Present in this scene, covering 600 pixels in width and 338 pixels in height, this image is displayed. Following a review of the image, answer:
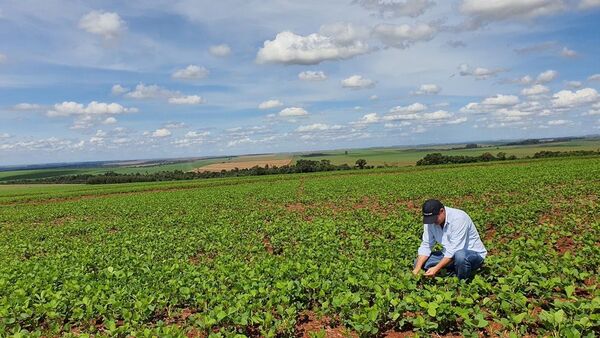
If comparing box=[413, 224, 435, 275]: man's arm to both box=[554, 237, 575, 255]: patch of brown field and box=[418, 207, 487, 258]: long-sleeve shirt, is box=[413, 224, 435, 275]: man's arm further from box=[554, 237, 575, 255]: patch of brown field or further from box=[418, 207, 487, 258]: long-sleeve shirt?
box=[554, 237, 575, 255]: patch of brown field

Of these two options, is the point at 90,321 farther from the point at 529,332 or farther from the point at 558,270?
the point at 558,270

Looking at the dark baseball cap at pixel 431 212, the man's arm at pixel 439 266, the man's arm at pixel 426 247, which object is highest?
the dark baseball cap at pixel 431 212

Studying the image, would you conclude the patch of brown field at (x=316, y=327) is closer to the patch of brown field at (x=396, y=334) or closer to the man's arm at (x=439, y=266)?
the patch of brown field at (x=396, y=334)

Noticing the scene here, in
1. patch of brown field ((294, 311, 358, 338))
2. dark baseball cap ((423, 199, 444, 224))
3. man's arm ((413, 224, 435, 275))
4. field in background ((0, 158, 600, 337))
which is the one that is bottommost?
patch of brown field ((294, 311, 358, 338))

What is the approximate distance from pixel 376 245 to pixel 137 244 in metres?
9.19

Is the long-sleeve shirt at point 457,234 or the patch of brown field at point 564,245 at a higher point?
the long-sleeve shirt at point 457,234

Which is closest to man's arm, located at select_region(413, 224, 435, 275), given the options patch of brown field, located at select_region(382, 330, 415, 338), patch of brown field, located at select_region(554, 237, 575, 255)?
patch of brown field, located at select_region(382, 330, 415, 338)

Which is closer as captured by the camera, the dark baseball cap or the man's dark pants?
the dark baseball cap

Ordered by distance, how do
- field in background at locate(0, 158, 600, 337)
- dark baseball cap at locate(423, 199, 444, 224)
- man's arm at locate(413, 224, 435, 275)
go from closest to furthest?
field in background at locate(0, 158, 600, 337) < dark baseball cap at locate(423, 199, 444, 224) < man's arm at locate(413, 224, 435, 275)

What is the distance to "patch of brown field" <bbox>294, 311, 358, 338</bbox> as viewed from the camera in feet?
21.8

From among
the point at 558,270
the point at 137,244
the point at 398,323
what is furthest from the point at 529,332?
the point at 137,244

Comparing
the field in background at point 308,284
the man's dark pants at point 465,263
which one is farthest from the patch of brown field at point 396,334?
the man's dark pants at point 465,263

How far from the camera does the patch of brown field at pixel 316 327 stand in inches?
261

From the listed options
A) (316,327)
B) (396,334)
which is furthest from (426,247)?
(316,327)
